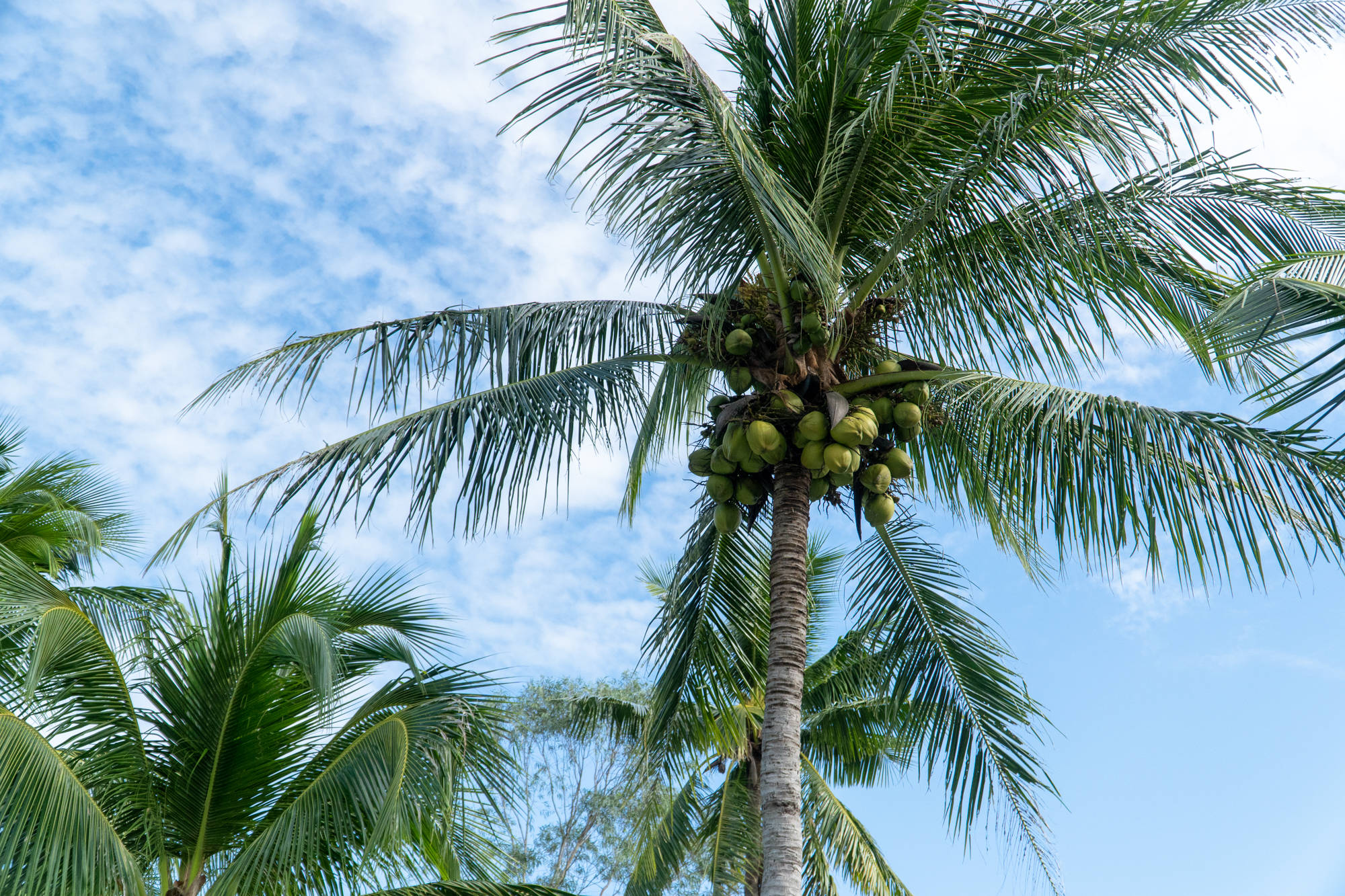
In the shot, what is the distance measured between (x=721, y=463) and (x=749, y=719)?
19.1ft

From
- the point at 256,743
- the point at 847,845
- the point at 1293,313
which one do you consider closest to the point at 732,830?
the point at 847,845

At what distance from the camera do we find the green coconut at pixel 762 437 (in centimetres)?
524

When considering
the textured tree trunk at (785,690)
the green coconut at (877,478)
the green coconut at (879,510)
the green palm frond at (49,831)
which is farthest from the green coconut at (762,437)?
the green palm frond at (49,831)

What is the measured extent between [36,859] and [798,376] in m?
4.04

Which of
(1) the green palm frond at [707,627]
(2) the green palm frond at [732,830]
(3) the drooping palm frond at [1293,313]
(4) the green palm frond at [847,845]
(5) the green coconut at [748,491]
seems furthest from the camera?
(4) the green palm frond at [847,845]

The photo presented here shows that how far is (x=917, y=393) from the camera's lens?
5.52m

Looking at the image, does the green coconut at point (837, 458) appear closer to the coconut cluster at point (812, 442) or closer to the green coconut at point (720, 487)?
the coconut cluster at point (812, 442)

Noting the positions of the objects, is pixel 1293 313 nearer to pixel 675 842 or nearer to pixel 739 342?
pixel 739 342

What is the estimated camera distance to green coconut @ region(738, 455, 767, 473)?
544 centimetres

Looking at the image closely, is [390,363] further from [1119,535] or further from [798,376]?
[1119,535]

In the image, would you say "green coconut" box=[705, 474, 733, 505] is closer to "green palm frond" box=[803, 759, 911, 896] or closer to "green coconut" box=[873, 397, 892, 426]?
"green coconut" box=[873, 397, 892, 426]

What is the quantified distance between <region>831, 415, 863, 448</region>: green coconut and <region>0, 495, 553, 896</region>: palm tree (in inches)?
102

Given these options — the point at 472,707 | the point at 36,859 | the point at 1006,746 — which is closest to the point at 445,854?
the point at 472,707

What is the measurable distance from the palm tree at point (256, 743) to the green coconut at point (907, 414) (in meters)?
2.81
